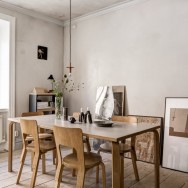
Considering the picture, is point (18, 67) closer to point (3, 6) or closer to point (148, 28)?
point (3, 6)

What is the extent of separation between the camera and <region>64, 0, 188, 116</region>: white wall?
128 inches

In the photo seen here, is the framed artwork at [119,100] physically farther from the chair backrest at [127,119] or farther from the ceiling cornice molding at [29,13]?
the ceiling cornice molding at [29,13]

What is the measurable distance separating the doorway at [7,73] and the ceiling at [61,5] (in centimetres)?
40

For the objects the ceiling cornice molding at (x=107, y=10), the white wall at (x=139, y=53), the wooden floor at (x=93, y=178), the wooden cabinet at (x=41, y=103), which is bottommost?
the wooden floor at (x=93, y=178)

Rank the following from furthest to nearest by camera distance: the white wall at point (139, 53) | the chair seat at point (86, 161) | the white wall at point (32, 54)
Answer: the white wall at point (32, 54)
the white wall at point (139, 53)
the chair seat at point (86, 161)

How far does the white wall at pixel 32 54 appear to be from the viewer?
4.16 metres

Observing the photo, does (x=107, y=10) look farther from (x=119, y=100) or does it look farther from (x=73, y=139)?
(x=73, y=139)

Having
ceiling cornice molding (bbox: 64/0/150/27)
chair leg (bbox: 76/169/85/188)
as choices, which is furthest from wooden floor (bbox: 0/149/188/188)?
ceiling cornice molding (bbox: 64/0/150/27)

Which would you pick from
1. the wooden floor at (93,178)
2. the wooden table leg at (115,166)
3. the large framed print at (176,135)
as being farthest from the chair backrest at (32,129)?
the large framed print at (176,135)

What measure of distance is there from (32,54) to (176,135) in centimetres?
→ 320

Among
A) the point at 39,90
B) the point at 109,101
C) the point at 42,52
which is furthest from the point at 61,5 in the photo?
the point at 109,101

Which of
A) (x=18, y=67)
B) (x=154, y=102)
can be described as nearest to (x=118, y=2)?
(x=154, y=102)

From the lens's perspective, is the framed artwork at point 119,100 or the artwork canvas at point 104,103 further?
the artwork canvas at point 104,103

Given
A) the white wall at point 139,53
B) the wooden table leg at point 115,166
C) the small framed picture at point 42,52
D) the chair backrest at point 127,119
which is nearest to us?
the wooden table leg at point 115,166
